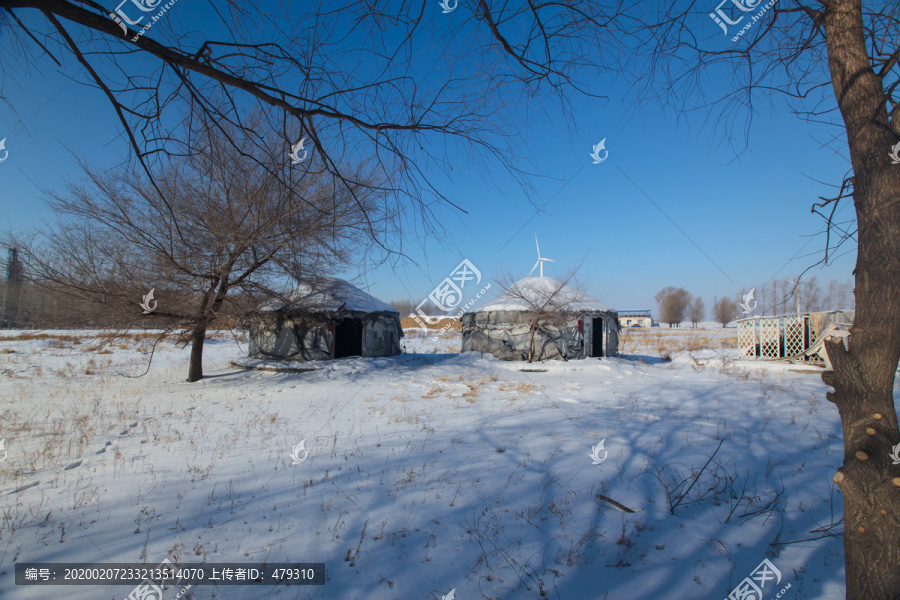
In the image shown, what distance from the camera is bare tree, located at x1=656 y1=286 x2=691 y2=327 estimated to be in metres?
79.1

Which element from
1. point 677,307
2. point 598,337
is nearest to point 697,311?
point 677,307

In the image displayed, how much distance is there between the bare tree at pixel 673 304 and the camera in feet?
260

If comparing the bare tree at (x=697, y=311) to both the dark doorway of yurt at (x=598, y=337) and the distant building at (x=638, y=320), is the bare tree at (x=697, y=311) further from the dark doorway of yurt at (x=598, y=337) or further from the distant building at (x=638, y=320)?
the dark doorway of yurt at (x=598, y=337)

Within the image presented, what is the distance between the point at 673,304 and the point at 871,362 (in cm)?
8788

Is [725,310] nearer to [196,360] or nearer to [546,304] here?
[546,304]

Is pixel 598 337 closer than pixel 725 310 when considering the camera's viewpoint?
Yes

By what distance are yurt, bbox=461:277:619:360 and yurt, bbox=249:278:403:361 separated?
4.56 m

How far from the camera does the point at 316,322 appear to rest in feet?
44.1

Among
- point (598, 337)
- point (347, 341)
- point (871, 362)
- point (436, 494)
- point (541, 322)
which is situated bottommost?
point (436, 494)

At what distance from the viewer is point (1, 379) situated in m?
11.5

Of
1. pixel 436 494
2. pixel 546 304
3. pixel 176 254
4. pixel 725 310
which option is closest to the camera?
pixel 436 494

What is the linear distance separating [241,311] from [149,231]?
264cm

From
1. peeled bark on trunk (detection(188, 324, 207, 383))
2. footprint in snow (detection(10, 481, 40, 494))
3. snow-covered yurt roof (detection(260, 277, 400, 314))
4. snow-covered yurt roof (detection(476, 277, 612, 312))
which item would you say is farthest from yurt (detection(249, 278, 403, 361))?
footprint in snow (detection(10, 481, 40, 494))

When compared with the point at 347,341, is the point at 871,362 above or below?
above
